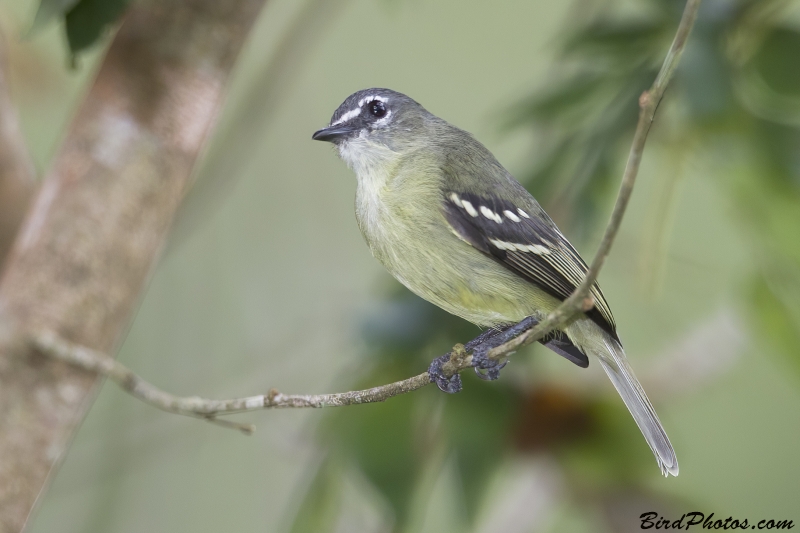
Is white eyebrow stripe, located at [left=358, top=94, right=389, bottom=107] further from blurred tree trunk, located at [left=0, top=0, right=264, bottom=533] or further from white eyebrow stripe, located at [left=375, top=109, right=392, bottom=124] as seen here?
blurred tree trunk, located at [left=0, top=0, right=264, bottom=533]

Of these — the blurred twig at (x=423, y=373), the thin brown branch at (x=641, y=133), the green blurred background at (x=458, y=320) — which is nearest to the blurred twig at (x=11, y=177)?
the green blurred background at (x=458, y=320)

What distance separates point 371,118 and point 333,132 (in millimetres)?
177

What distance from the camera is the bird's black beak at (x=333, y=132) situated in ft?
6.08

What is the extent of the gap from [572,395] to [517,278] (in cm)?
102

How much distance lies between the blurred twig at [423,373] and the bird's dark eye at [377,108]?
790mm

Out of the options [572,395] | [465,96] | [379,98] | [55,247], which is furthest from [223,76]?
[465,96]

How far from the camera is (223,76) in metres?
2.24

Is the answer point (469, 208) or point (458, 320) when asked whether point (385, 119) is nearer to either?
point (469, 208)

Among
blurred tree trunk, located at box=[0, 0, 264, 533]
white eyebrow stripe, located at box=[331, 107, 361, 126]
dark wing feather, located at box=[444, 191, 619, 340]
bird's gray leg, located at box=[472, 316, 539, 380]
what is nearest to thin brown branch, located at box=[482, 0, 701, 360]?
bird's gray leg, located at box=[472, 316, 539, 380]

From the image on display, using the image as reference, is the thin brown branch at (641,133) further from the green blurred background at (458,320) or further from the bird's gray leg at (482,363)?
the green blurred background at (458,320)

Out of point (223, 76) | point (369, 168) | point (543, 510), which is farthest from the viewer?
point (543, 510)

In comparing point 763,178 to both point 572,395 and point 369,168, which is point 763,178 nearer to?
point 572,395

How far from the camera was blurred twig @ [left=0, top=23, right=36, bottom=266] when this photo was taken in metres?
2.70

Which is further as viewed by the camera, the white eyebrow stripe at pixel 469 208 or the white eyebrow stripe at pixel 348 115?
the white eyebrow stripe at pixel 348 115
